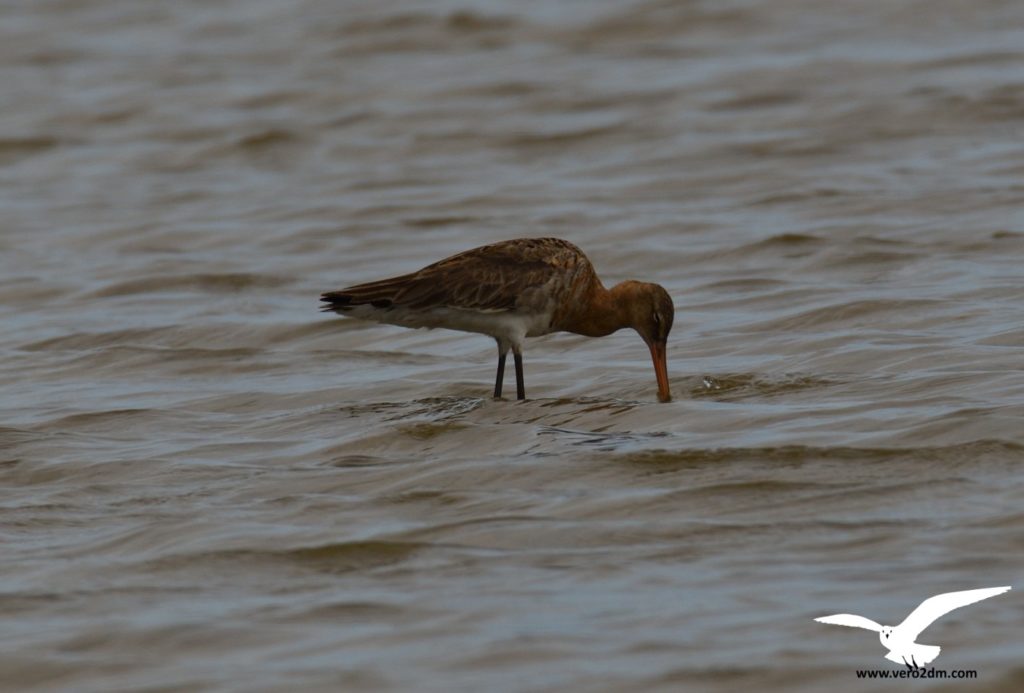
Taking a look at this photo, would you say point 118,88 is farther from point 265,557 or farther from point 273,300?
point 265,557

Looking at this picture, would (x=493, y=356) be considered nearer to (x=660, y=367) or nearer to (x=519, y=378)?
(x=519, y=378)

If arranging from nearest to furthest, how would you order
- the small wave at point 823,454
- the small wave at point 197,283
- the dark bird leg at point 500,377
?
the small wave at point 823,454, the dark bird leg at point 500,377, the small wave at point 197,283

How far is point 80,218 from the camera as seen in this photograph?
52.7 ft

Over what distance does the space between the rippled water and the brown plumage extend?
35 centimetres

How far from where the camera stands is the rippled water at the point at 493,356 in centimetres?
588

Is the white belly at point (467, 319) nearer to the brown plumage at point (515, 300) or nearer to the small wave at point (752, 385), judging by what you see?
the brown plumage at point (515, 300)

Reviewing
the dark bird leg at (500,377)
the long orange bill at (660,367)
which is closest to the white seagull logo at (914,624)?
the long orange bill at (660,367)

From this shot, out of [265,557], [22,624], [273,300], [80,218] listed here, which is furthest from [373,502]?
[80,218]

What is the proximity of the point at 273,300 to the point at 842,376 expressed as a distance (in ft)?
15.6

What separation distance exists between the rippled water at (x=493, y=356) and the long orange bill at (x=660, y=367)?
0.42ft

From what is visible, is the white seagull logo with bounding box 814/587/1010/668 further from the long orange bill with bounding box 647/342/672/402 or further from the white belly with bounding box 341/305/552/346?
the white belly with bounding box 341/305/552/346

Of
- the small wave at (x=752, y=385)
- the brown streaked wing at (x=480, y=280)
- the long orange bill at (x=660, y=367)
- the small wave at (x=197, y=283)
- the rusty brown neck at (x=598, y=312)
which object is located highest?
the brown streaked wing at (x=480, y=280)

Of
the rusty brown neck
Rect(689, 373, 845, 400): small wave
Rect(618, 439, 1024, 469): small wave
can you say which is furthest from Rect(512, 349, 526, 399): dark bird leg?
Rect(618, 439, 1024, 469): small wave

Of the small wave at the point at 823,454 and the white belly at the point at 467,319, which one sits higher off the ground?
the white belly at the point at 467,319
